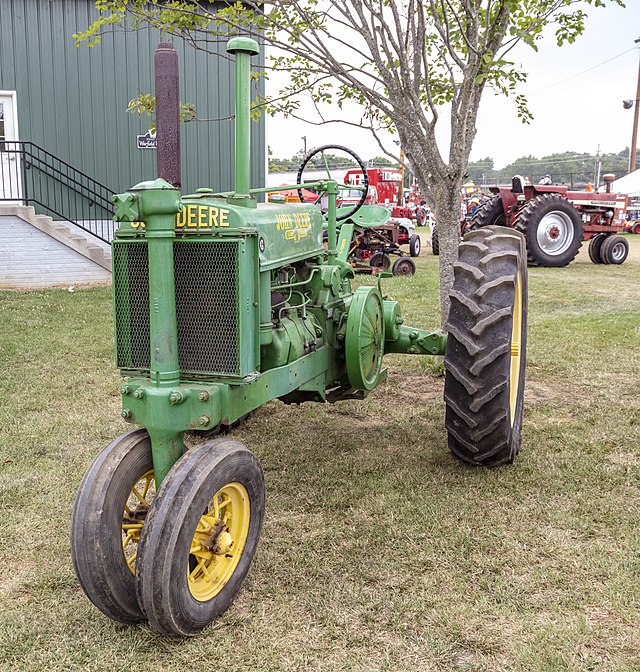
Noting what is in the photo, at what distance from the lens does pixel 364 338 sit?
399cm

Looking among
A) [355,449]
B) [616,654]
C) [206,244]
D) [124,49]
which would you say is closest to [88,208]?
[124,49]

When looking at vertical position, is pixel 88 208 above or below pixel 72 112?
below

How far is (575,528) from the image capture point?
3.31m

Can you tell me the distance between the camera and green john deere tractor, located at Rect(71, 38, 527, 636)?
2473mm

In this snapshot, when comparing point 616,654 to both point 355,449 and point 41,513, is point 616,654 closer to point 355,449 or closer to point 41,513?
point 355,449

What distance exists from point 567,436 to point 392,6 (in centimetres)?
328

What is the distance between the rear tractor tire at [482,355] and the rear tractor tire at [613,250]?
39.4ft

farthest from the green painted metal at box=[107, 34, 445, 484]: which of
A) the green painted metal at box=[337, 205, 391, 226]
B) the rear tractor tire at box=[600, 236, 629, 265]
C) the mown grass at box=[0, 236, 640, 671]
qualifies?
the rear tractor tire at box=[600, 236, 629, 265]

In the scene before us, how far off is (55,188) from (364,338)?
10479mm

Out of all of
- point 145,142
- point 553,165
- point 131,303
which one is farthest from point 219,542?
point 553,165

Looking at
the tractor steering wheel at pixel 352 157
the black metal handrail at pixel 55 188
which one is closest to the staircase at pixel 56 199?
the black metal handrail at pixel 55 188

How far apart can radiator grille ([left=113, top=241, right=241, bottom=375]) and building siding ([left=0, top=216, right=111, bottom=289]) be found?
9.08 m

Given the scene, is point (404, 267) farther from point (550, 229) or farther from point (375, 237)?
point (550, 229)

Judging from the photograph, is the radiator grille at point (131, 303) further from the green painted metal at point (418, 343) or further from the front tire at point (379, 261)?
the front tire at point (379, 261)
